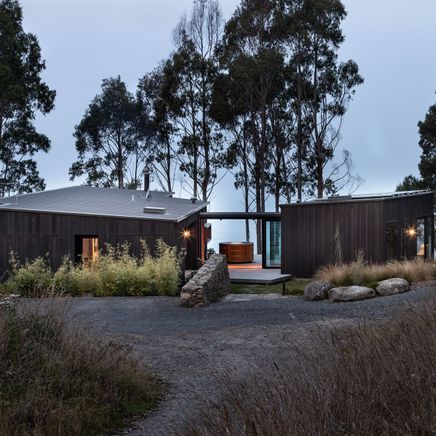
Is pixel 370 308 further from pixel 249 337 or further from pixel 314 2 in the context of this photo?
pixel 314 2

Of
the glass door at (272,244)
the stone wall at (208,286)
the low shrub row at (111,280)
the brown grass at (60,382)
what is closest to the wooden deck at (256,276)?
the glass door at (272,244)

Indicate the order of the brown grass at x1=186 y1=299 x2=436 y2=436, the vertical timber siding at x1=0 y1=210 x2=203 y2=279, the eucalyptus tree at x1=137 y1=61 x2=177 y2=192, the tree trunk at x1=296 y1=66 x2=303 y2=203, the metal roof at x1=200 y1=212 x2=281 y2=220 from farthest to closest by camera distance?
the eucalyptus tree at x1=137 y1=61 x2=177 y2=192, the tree trunk at x1=296 y1=66 x2=303 y2=203, the metal roof at x1=200 y1=212 x2=281 y2=220, the vertical timber siding at x1=0 y1=210 x2=203 y2=279, the brown grass at x1=186 y1=299 x2=436 y2=436

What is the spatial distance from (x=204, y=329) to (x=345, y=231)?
8.53 metres

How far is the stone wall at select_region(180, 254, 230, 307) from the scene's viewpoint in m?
11.1

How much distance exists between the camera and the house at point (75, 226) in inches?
621

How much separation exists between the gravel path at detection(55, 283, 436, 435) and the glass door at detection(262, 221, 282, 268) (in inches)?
263

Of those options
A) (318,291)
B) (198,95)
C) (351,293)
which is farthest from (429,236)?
(198,95)

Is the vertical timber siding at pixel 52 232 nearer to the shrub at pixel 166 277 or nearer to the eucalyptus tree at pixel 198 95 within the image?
the shrub at pixel 166 277

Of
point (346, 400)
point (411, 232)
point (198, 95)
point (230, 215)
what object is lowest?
point (346, 400)

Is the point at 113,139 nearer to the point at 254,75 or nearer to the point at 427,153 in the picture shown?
the point at 254,75

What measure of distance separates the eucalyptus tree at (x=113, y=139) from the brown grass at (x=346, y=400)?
29091mm

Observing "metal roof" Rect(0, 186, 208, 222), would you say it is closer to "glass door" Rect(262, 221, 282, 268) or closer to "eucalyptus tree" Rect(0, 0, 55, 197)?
"glass door" Rect(262, 221, 282, 268)

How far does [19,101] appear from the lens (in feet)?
82.3

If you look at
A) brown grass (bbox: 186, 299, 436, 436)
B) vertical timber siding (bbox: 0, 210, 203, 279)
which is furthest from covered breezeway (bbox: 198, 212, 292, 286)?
brown grass (bbox: 186, 299, 436, 436)
